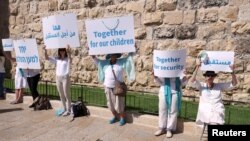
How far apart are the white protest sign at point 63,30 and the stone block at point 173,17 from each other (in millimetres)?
3047

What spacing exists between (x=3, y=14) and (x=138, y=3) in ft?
20.6

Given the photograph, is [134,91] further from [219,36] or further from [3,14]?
[3,14]

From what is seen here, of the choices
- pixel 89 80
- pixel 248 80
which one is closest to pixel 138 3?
pixel 89 80

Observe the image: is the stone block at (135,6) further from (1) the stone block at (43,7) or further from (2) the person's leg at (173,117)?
(2) the person's leg at (173,117)

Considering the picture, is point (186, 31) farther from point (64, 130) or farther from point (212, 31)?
point (64, 130)

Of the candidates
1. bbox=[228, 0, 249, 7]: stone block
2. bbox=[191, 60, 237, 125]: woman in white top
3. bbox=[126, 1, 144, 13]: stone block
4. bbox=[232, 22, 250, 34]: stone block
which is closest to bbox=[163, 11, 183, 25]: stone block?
bbox=[126, 1, 144, 13]: stone block

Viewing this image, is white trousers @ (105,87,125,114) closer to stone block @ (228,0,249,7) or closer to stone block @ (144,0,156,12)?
stone block @ (144,0,156,12)

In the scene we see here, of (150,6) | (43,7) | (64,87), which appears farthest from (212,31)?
(43,7)

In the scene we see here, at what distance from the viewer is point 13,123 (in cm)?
781

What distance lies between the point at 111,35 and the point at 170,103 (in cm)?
181

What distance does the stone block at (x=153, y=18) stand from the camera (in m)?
9.90

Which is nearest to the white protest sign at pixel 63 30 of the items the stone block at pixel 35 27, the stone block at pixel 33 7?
the stone block at pixel 35 27

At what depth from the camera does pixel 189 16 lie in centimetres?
943

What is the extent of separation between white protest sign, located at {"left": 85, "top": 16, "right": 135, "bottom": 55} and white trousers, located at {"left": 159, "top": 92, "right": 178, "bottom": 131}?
1.21 m
